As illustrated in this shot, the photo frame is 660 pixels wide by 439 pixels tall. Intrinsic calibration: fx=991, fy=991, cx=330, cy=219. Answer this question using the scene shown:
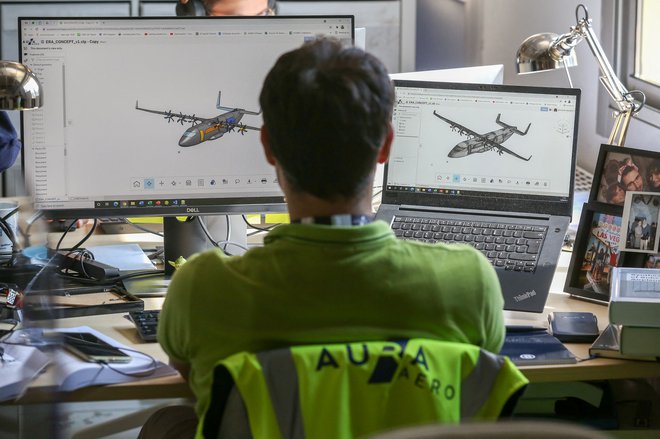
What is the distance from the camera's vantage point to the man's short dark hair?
1.29 m

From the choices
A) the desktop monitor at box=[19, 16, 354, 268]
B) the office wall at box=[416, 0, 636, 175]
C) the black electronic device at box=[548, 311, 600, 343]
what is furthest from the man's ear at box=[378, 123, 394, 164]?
the office wall at box=[416, 0, 636, 175]

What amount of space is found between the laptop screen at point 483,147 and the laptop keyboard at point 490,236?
0.06 m

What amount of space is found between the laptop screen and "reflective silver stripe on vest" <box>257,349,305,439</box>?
0.99 meters

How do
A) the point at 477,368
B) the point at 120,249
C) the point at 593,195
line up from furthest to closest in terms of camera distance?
the point at 120,249 → the point at 593,195 → the point at 477,368

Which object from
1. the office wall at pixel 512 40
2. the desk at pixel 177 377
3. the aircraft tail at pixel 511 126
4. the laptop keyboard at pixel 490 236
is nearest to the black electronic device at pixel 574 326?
the desk at pixel 177 377

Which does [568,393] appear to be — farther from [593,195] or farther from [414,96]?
[414,96]

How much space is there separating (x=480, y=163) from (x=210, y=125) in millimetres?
588

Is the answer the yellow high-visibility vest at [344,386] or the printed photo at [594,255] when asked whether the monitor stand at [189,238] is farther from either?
the yellow high-visibility vest at [344,386]

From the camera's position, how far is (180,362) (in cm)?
150

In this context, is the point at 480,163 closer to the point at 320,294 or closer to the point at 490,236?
the point at 490,236

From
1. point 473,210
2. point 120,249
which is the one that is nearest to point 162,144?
point 120,249

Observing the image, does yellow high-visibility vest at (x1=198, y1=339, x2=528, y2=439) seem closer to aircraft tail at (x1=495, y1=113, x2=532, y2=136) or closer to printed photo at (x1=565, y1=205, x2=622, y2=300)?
printed photo at (x1=565, y1=205, x2=622, y2=300)

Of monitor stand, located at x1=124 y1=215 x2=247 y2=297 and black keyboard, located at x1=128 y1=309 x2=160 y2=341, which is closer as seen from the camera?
black keyboard, located at x1=128 y1=309 x2=160 y2=341

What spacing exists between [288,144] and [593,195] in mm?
997
